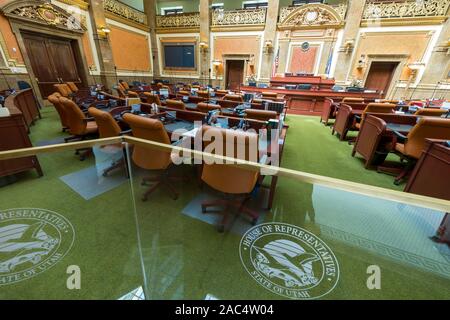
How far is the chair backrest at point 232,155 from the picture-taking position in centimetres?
140

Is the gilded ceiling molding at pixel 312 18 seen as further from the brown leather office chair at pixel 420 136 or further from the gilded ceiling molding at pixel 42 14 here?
the gilded ceiling molding at pixel 42 14

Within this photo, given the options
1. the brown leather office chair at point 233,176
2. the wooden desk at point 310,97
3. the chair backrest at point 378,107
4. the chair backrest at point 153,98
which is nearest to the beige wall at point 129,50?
the chair backrest at point 153,98

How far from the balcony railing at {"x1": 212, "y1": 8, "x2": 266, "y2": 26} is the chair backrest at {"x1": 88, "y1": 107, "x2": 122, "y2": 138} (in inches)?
382

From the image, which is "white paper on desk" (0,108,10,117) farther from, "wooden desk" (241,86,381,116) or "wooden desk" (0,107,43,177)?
"wooden desk" (241,86,381,116)

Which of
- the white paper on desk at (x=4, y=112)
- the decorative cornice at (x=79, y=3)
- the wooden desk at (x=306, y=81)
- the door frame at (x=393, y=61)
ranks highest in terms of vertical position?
the decorative cornice at (x=79, y=3)

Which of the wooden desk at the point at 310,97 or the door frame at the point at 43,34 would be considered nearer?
the door frame at the point at 43,34

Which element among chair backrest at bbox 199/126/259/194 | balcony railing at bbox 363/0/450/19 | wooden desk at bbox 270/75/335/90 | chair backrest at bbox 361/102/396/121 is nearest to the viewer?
chair backrest at bbox 199/126/259/194

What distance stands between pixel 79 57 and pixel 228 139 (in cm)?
899

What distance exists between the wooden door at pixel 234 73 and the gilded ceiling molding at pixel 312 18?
2.69 meters

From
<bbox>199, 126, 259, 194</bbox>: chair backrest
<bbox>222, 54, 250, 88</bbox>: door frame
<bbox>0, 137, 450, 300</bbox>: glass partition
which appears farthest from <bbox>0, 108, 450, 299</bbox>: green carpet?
<bbox>222, 54, 250, 88</bbox>: door frame

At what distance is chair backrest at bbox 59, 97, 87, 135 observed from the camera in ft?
8.55

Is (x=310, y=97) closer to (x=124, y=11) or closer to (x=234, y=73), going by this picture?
(x=234, y=73)

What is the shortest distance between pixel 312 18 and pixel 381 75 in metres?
4.21
